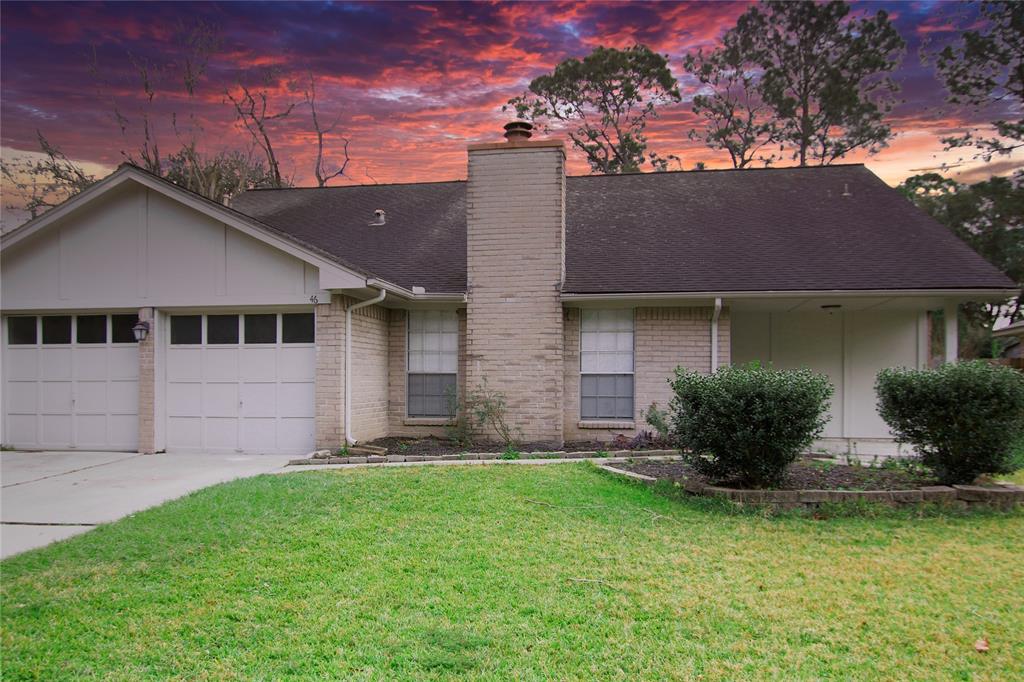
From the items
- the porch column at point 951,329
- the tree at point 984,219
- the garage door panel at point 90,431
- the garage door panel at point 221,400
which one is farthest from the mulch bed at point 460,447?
the tree at point 984,219

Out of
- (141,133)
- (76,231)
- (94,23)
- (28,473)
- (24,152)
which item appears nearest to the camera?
(28,473)

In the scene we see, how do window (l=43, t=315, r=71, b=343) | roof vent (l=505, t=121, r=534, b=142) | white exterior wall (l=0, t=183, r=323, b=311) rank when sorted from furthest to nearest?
1. roof vent (l=505, t=121, r=534, b=142)
2. window (l=43, t=315, r=71, b=343)
3. white exterior wall (l=0, t=183, r=323, b=311)

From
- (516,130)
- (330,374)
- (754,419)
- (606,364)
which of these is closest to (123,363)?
(330,374)

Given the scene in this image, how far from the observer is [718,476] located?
8.36 m

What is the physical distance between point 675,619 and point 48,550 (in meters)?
5.72

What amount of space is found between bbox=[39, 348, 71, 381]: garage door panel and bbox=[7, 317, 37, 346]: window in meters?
0.41

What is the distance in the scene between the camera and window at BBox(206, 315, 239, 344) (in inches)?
485

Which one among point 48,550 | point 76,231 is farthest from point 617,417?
point 76,231

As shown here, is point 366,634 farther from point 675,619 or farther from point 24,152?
point 24,152

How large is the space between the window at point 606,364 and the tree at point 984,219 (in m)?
16.5

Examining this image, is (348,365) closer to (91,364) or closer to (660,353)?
(91,364)

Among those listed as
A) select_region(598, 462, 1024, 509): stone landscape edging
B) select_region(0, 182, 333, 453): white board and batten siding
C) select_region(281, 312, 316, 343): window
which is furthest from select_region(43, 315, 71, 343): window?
select_region(598, 462, 1024, 509): stone landscape edging

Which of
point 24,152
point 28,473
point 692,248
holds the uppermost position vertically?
point 24,152

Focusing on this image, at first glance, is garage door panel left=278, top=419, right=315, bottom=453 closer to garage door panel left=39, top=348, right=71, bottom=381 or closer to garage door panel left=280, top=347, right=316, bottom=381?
garage door panel left=280, top=347, right=316, bottom=381
